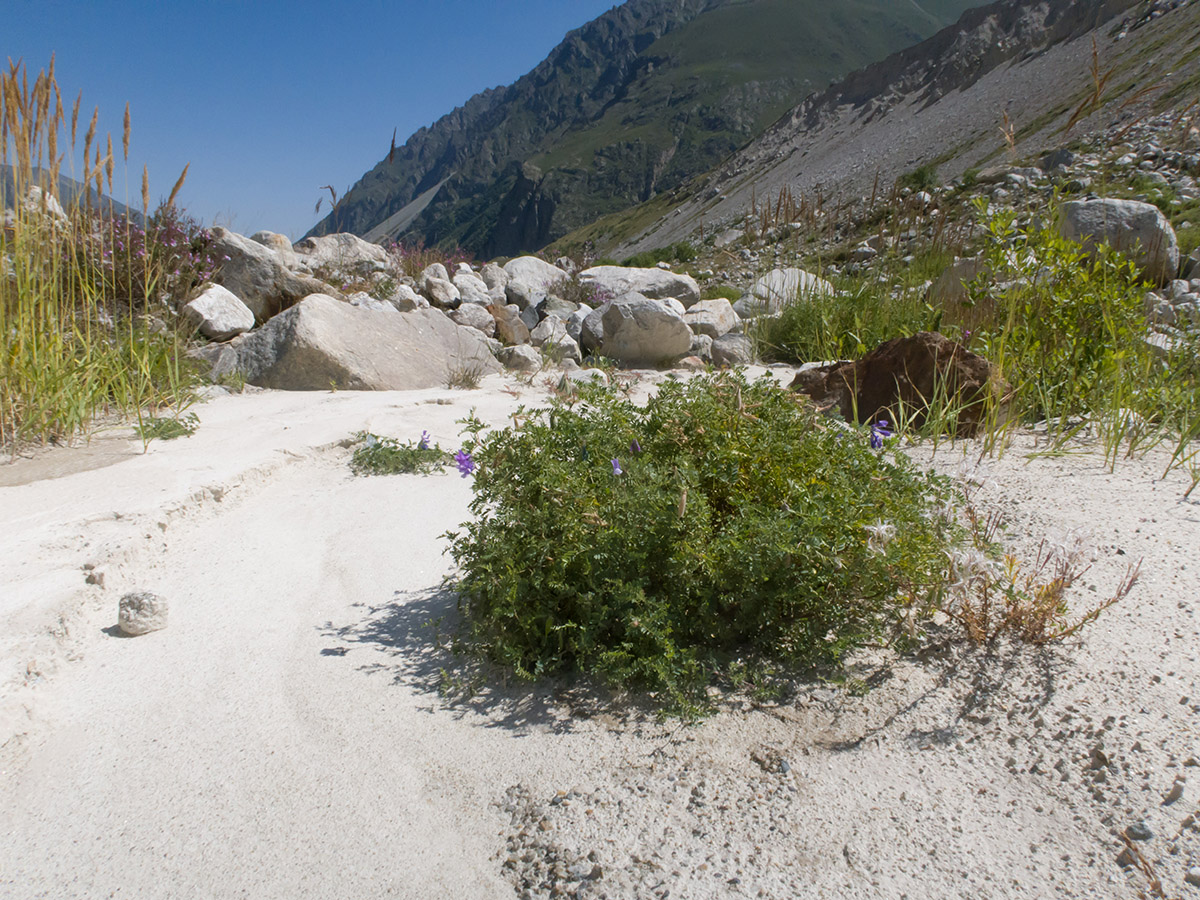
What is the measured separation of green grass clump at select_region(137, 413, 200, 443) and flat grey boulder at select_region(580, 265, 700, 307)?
609cm

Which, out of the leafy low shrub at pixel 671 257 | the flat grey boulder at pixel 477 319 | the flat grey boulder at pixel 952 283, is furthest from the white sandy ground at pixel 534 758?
the leafy low shrub at pixel 671 257

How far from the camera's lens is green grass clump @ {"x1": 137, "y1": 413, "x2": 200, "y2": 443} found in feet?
12.6

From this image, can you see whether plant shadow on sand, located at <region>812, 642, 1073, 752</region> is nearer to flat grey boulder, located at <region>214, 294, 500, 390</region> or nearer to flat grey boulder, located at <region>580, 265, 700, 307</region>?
flat grey boulder, located at <region>214, 294, 500, 390</region>

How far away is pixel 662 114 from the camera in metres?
125

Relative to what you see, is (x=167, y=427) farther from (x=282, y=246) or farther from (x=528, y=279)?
(x=528, y=279)

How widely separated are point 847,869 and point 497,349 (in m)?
6.81

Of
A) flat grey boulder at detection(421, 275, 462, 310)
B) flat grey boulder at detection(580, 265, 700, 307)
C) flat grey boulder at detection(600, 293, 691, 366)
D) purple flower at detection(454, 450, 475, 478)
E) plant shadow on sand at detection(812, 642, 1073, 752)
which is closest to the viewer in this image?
plant shadow on sand at detection(812, 642, 1073, 752)

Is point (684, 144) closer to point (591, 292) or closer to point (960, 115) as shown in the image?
point (960, 115)

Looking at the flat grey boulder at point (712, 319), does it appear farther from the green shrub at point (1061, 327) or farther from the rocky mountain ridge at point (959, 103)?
the rocky mountain ridge at point (959, 103)

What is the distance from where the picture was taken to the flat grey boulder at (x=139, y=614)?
7.17 ft

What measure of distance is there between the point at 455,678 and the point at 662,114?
136802 mm

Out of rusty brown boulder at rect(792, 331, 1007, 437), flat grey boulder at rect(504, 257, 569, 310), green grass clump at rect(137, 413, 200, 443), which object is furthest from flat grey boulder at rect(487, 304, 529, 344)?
green grass clump at rect(137, 413, 200, 443)

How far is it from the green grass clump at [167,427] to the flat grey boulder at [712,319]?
215 inches

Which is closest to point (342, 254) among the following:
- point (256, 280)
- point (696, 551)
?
point (256, 280)
